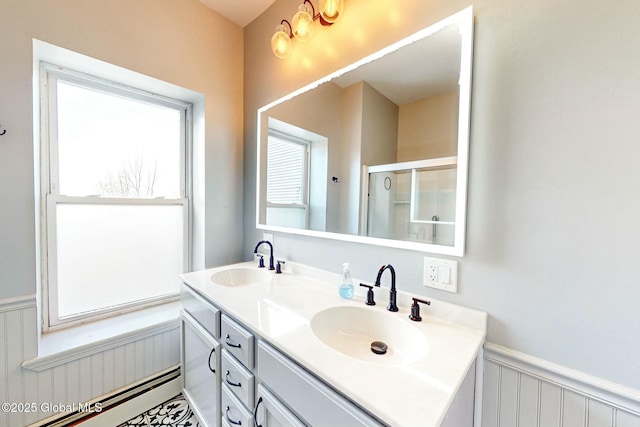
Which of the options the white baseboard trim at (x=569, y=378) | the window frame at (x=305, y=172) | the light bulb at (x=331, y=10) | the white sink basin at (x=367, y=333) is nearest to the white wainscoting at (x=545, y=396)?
the white baseboard trim at (x=569, y=378)

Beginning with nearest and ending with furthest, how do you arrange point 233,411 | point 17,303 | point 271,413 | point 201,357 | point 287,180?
1. point 271,413
2. point 233,411
3. point 17,303
4. point 201,357
5. point 287,180

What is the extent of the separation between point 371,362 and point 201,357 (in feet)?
3.17

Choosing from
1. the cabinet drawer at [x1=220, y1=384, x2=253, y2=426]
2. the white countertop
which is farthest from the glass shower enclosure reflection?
the cabinet drawer at [x1=220, y1=384, x2=253, y2=426]

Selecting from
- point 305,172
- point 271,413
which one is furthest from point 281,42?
point 271,413

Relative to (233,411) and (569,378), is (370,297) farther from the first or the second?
(233,411)

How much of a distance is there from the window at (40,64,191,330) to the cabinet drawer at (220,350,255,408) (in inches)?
42.2

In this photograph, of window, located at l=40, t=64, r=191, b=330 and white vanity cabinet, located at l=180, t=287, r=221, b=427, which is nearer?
white vanity cabinet, located at l=180, t=287, r=221, b=427

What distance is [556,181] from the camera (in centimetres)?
70

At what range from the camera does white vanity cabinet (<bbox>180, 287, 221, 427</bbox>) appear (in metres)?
1.09

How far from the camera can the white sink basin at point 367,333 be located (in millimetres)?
831

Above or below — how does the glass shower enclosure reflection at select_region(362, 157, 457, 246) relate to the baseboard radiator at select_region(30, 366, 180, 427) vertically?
above

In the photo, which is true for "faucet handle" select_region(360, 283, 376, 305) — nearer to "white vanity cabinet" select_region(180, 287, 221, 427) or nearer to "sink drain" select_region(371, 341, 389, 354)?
"sink drain" select_region(371, 341, 389, 354)

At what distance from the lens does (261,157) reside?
5.68ft

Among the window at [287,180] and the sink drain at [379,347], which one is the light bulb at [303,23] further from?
the sink drain at [379,347]
